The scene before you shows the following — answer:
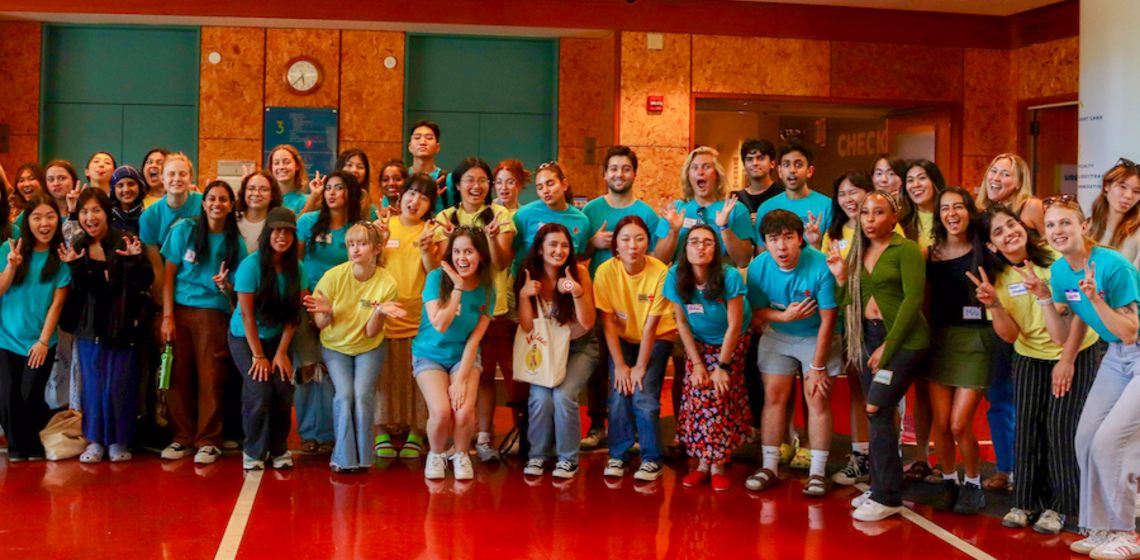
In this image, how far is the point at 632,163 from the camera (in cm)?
533

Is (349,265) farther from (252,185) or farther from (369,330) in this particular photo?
(252,185)

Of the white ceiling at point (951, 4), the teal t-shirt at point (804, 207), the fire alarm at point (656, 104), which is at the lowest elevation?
the teal t-shirt at point (804, 207)

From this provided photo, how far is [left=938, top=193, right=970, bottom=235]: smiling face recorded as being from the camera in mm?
4293

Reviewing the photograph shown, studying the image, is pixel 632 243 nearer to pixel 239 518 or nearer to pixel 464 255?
pixel 464 255

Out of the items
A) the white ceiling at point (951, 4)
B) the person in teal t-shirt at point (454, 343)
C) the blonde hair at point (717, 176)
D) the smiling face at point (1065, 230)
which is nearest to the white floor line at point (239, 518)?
the person in teal t-shirt at point (454, 343)

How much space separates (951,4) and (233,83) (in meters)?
7.15

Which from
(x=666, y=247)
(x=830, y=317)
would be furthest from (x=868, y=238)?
(x=666, y=247)

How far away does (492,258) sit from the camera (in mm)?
5262

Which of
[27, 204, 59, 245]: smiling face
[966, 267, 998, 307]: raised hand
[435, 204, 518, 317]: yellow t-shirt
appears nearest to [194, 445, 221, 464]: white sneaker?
[27, 204, 59, 245]: smiling face

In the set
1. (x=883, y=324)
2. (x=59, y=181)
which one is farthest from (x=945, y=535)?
(x=59, y=181)

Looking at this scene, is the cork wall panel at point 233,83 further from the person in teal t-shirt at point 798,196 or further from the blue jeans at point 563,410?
the person in teal t-shirt at point 798,196

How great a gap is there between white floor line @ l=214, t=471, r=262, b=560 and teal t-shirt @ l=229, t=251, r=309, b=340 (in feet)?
2.33

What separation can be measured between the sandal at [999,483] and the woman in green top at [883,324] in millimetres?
688

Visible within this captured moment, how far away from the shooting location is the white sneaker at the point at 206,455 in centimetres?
502
